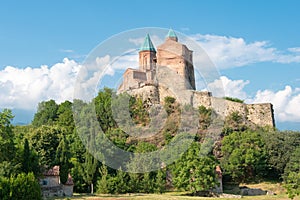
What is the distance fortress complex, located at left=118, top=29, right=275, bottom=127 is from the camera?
55812 millimetres

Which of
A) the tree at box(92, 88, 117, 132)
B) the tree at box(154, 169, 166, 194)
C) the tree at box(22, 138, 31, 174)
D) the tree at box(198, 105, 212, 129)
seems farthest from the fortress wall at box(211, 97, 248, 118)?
the tree at box(22, 138, 31, 174)

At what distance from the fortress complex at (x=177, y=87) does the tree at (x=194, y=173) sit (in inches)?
644

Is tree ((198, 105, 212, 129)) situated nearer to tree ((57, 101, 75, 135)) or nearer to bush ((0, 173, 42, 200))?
tree ((57, 101, 75, 135))

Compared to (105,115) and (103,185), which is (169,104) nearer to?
(105,115)

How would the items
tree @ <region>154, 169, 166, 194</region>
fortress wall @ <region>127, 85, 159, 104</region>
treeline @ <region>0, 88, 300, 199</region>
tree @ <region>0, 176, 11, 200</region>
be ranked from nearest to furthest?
tree @ <region>0, 176, 11, 200</region> < treeline @ <region>0, 88, 300, 199</region> < tree @ <region>154, 169, 166, 194</region> < fortress wall @ <region>127, 85, 159, 104</region>

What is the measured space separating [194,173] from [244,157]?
33.3ft

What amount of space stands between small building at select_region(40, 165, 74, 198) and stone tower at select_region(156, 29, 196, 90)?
2795cm

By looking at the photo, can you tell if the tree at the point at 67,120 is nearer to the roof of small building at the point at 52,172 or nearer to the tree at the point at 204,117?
the roof of small building at the point at 52,172

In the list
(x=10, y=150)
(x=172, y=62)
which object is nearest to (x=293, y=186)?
(x=10, y=150)

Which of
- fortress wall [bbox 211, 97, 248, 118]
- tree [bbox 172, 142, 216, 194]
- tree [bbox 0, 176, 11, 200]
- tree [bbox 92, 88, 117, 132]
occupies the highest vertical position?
fortress wall [bbox 211, 97, 248, 118]

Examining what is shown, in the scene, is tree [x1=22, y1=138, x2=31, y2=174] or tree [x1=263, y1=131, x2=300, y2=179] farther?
tree [x1=263, y1=131, x2=300, y2=179]

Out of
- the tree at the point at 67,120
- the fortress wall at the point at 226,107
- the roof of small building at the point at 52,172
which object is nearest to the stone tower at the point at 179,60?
the fortress wall at the point at 226,107

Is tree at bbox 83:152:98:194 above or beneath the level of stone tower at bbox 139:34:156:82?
beneath

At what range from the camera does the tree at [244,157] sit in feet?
151
